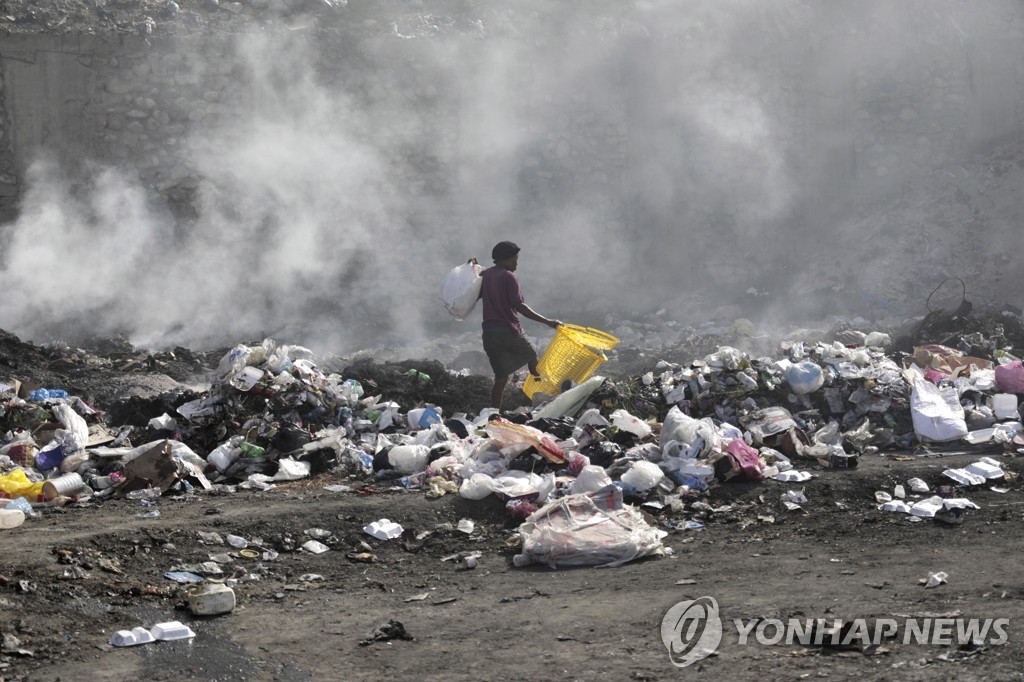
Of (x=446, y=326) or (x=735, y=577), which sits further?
(x=446, y=326)

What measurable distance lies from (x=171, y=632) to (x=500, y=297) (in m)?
4.12

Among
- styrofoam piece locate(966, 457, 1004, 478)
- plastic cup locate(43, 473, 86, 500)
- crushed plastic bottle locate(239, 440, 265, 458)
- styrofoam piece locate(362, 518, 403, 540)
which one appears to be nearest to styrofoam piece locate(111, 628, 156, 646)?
styrofoam piece locate(362, 518, 403, 540)

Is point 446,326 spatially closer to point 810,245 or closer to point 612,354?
point 612,354

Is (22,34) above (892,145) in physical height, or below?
above

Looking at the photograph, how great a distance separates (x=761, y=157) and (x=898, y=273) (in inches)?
108

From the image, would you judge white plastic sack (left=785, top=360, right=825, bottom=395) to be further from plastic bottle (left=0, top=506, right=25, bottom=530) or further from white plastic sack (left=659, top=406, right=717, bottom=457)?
plastic bottle (left=0, top=506, right=25, bottom=530)

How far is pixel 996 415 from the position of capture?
24.1 feet

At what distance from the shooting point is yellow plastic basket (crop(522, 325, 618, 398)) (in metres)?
7.76

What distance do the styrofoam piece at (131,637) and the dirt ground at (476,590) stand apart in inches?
1.6

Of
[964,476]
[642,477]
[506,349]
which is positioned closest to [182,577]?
[642,477]

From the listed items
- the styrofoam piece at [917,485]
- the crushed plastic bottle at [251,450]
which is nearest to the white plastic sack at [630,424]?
the styrofoam piece at [917,485]

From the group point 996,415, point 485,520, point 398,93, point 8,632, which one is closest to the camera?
point 8,632

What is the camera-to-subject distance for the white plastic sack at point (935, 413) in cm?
709

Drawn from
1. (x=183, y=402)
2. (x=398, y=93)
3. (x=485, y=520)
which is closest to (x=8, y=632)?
(x=485, y=520)
